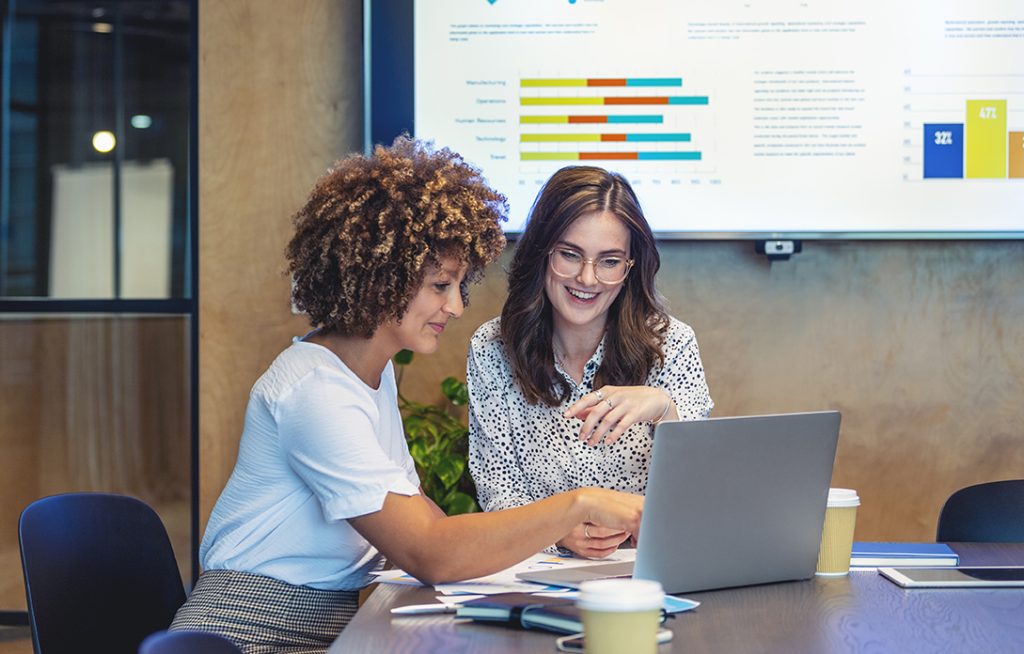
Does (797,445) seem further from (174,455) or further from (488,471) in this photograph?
(174,455)

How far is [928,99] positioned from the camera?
9.57 feet

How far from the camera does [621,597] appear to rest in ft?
3.56

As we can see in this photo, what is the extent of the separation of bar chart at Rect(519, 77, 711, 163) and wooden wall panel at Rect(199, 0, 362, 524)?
0.54m

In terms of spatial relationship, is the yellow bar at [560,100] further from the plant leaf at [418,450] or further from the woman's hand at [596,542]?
the woman's hand at [596,542]

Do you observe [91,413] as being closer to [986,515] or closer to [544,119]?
[544,119]

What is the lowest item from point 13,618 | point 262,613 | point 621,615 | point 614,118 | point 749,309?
point 13,618

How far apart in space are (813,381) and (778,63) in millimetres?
845

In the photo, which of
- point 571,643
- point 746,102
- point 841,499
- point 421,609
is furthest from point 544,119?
point 571,643

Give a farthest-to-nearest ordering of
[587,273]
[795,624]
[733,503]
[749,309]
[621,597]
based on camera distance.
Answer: [749,309]
[587,273]
[733,503]
[795,624]
[621,597]

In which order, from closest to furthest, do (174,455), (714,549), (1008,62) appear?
1. (714,549)
2. (1008,62)
3. (174,455)

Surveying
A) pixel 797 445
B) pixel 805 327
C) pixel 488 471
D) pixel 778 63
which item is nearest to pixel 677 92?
pixel 778 63

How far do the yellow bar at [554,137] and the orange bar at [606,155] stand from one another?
4cm

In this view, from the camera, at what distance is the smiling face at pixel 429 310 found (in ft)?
5.60

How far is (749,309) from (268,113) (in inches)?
55.7
